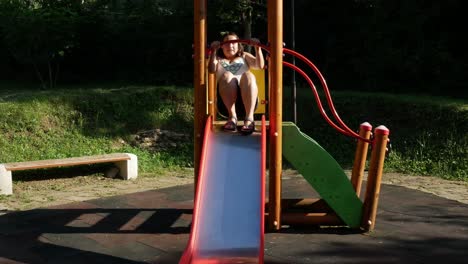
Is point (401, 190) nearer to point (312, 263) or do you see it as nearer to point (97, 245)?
point (312, 263)

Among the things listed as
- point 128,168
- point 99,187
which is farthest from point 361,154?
point 128,168

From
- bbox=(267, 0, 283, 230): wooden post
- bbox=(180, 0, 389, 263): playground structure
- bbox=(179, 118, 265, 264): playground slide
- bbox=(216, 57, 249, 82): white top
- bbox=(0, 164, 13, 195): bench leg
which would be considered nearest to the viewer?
bbox=(179, 118, 265, 264): playground slide

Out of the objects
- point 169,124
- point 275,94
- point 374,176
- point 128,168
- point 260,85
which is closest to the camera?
point 275,94

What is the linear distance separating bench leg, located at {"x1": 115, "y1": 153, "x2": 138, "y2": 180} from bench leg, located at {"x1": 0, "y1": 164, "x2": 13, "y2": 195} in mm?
1555

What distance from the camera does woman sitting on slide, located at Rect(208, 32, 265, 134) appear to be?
205 inches

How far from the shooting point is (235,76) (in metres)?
5.37

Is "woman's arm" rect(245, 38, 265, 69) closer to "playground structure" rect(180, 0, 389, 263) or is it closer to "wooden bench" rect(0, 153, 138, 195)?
"playground structure" rect(180, 0, 389, 263)

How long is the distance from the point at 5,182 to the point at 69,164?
843 mm

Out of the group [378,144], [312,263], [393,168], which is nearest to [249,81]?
[378,144]

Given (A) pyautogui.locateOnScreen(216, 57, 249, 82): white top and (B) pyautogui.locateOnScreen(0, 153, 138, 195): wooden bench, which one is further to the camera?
(B) pyautogui.locateOnScreen(0, 153, 138, 195): wooden bench

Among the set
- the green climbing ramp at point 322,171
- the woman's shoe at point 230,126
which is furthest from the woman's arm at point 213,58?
the green climbing ramp at point 322,171

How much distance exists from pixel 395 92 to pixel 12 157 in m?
7.43

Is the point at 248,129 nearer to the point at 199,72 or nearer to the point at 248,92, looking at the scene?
the point at 248,92

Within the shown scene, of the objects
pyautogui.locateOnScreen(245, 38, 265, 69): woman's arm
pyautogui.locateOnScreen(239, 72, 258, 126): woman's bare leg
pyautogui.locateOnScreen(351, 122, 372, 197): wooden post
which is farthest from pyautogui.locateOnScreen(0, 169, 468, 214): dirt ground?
pyautogui.locateOnScreen(245, 38, 265, 69): woman's arm
